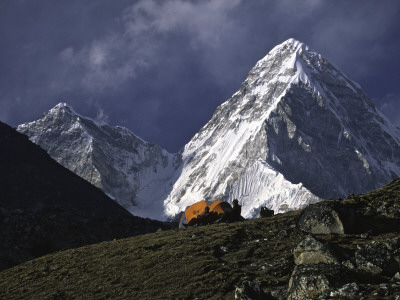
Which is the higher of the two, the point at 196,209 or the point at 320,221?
the point at 196,209

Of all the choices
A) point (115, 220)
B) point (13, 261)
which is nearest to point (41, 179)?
point (115, 220)

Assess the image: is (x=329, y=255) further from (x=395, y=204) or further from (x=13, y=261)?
(x=13, y=261)

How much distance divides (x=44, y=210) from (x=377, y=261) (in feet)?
105

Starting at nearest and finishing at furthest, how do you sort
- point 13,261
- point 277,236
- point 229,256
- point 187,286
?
point 187,286, point 229,256, point 277,236, point 13,261

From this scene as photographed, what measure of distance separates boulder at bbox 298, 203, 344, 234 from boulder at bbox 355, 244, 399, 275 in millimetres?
3709

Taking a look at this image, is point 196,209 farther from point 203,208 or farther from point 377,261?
point 377,261

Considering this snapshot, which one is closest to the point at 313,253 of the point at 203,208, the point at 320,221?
the point at 320,221

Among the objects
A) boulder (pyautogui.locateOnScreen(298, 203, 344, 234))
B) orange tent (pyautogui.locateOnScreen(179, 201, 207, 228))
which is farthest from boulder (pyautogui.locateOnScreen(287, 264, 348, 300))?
orange tent (pyautogui.locateOnScreen(179, 201, 207, 228))

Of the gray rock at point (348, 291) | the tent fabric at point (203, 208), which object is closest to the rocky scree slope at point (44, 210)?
the tent fabric at point (203, 208)

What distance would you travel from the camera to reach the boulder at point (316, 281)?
33.8 ft

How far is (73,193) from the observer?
273ft

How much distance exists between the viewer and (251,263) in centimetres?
1431

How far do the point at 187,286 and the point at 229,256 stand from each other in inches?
106

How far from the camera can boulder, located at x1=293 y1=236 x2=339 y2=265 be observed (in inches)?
466
